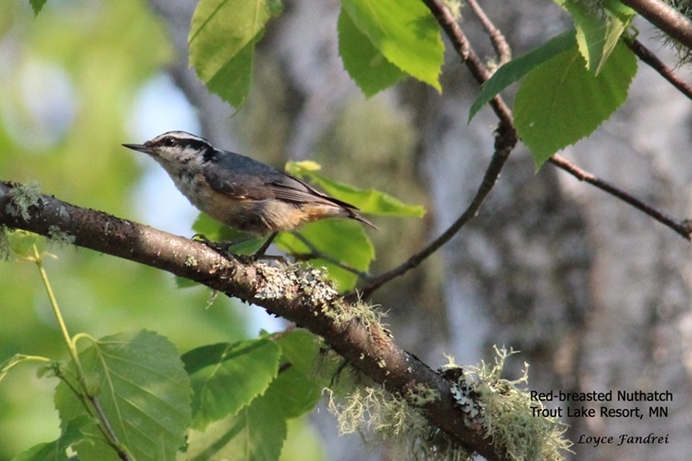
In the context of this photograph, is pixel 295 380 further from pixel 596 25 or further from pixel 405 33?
pixel 596 25

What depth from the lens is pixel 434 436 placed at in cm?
221

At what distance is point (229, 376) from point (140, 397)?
28 cm

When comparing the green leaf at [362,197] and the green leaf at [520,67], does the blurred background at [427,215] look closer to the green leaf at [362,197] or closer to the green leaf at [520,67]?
the green leaf at [362,197]

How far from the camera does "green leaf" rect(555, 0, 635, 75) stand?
5.31 ft

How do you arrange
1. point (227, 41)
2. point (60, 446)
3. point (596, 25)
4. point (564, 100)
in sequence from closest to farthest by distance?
point (596, 25) < point (60, 446) < point (564, 100) < point (227, 41)

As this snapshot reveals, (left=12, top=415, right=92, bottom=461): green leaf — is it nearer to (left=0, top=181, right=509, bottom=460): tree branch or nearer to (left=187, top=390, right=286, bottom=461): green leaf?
(left=0, top=181, right=509, bottom=460): tree branch

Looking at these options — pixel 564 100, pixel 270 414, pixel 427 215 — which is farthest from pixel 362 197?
pixel 427 215

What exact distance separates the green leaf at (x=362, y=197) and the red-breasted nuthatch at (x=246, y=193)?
0.39 feet

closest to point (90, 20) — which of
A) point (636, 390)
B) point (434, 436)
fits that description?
point (636, 390)

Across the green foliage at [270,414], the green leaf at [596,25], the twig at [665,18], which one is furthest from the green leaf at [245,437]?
the twig at [665,18]

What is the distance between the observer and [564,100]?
1997 mm

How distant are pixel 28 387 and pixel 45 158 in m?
3.25

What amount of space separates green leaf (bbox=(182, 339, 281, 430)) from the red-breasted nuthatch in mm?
761

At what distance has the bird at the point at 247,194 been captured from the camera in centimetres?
309
